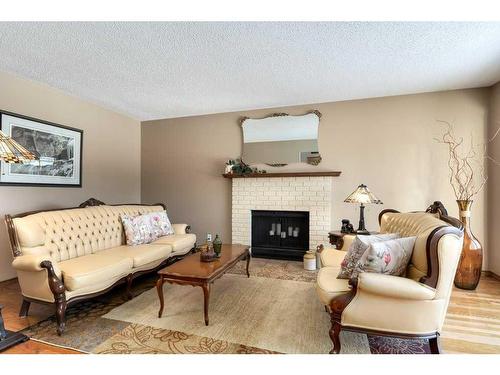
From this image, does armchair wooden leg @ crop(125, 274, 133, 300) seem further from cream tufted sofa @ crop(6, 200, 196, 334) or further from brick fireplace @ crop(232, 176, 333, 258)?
brick fireplace @ crop(232, 176, 333, 258)

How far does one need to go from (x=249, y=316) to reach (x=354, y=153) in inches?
118

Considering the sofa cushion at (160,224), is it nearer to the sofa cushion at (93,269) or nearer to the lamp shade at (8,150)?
the sofa cushion at (93,269)

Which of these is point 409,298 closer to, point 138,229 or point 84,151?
point 138,229

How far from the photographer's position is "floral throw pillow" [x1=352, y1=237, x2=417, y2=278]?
1.77 metres

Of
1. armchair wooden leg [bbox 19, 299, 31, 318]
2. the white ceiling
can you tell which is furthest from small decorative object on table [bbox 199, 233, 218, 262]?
the white ceiling

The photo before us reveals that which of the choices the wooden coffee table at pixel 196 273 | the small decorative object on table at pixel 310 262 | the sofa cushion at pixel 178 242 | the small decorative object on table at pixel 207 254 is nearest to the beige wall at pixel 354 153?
the small decorative object on table at pixel 310 262

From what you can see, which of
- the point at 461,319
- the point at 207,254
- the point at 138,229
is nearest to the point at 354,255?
the point at 461,319

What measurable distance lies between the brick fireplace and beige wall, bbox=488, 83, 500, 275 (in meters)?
2.10

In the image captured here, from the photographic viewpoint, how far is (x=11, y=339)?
1.86 m

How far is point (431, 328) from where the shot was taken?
165cm

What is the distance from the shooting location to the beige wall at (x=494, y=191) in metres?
3.37

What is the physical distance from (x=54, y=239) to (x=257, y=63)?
288 centimetres
